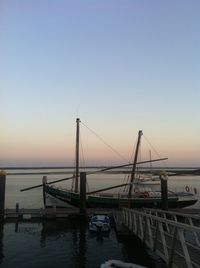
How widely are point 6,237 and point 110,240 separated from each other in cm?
783

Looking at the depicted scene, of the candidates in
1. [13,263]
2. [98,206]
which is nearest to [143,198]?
[98,206]

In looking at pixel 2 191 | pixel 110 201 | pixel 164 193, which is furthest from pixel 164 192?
pixel 2 191

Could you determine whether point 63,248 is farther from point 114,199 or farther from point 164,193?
point 114,199

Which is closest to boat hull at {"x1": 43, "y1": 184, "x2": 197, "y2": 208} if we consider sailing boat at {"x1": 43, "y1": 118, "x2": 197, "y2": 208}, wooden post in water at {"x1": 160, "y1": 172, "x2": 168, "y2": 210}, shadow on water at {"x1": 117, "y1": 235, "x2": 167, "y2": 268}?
sailing boat at {"x1": 43, "y1": 118, "x2": 197, "y2": 208}

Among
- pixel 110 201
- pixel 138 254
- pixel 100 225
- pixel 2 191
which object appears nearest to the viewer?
pixel 138 254

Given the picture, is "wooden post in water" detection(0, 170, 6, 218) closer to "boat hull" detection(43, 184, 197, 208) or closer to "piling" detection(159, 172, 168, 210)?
"boat hull" detection(43, 184, 197, 208)

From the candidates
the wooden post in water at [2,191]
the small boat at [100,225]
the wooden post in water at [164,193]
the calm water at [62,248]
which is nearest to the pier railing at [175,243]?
the calm water at [62,248]

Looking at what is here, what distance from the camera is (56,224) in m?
33.9

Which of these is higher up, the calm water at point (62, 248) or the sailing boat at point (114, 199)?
the sailing boat at point (114, 199)

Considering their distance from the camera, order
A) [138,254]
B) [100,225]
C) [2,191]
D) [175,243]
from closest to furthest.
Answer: [175,243]
[138,254]
[100,225]
[2,191]

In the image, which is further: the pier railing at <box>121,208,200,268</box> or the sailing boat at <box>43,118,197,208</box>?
the sailing boat at <box>43,118,197,208</box>

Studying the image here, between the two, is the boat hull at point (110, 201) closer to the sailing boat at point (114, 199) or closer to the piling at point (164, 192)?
the sailing boat at point (114, 199)

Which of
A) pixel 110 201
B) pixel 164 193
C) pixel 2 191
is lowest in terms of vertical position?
pixel 110 201

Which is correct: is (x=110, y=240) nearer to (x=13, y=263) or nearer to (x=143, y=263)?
(x=143, y=263)
